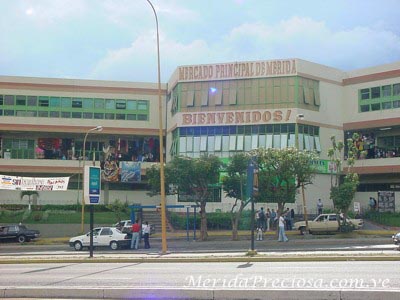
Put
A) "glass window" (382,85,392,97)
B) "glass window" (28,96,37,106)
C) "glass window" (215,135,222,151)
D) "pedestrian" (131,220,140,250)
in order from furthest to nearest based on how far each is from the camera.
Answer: "glass window" (28,96,37,106) < "glass window" (382,85,392,97) < "glass window" (215,135,222,151) < "pedestrian" (131,220,140,250)

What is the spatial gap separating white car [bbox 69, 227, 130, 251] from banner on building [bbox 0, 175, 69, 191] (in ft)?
39.3

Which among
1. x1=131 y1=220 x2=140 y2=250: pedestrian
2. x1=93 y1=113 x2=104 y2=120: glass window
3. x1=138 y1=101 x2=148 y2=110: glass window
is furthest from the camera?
x1=138 y1=101 x2=148 y2=110: glass window

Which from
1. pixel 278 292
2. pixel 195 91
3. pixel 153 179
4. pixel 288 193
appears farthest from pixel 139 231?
pixel 278 292

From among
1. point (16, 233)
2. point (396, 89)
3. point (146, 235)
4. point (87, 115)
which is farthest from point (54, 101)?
point (396, 89)

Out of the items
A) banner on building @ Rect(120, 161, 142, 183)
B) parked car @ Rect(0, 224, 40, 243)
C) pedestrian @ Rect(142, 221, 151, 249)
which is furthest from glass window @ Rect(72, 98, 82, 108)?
pedestrian @ Rect(142, 221, 151, 249)

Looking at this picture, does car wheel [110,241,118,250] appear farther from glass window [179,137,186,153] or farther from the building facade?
glass window [179,137,186,153]

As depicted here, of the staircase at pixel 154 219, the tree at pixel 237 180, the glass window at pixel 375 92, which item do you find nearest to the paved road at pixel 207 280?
the tree at pixel 237 180

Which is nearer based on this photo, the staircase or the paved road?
the paved road

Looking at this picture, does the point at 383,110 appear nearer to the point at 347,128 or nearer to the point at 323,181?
the point at 347,128

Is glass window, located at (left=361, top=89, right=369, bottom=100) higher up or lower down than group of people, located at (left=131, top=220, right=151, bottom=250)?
higher up

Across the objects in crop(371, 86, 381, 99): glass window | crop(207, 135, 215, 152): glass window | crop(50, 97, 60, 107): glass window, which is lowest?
crop(207, 135, 215, 152): glass window

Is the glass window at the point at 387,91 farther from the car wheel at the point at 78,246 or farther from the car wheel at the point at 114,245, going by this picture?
the car wheel at the point at 78,246

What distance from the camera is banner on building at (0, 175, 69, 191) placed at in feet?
145

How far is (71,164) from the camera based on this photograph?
5378 centimetres
